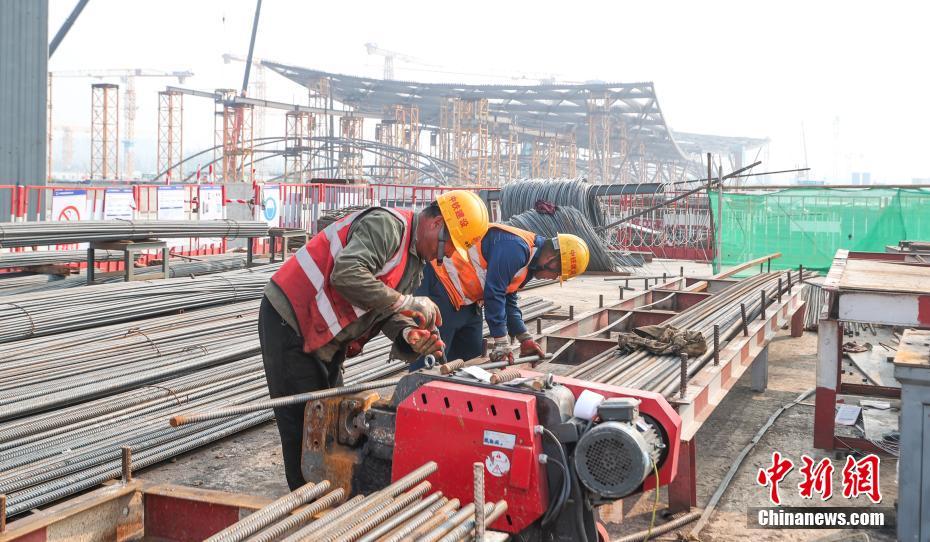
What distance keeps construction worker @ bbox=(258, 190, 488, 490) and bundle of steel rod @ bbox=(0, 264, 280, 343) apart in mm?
3820

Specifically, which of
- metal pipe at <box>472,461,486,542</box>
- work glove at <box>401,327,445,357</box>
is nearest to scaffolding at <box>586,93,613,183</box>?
work glove at <box>401,327,445,357</box>

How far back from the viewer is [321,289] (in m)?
3.87

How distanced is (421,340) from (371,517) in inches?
46.2

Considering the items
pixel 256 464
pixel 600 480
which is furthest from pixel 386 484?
pixel 256 464

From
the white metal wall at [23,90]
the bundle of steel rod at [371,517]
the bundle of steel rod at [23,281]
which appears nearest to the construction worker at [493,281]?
the bundle of steel rod at [371,517]

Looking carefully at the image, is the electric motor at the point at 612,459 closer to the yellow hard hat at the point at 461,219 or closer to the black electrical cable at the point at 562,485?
the black electrical cable at the point at 562,485

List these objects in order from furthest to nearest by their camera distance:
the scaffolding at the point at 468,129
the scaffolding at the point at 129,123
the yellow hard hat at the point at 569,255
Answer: the scaffolding at the point at 129,123 < the scaffolding at the point at 468,129 < the yellow hard hat at the point at 569,255

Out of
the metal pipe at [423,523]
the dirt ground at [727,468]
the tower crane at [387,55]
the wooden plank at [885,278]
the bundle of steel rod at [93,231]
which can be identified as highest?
the tower crane at [387,55]

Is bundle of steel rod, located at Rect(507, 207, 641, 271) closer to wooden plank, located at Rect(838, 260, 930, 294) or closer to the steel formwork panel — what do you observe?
the steel formwork panel

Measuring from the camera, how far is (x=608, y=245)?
57.4 feet

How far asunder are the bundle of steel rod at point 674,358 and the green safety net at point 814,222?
5.64 m

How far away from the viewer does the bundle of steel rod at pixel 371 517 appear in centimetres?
259

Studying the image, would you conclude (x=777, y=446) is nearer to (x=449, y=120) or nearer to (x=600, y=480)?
(x=600, y=480)

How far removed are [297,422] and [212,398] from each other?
213 cm
